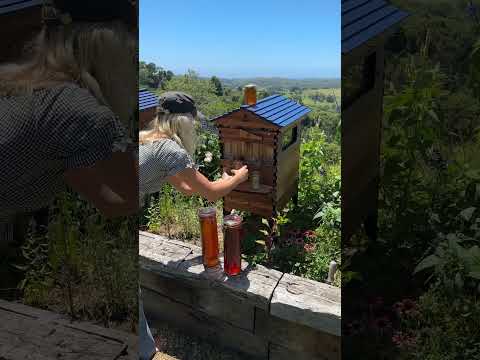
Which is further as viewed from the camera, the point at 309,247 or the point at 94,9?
the point at 309,247

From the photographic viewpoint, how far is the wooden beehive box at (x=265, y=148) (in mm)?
2074

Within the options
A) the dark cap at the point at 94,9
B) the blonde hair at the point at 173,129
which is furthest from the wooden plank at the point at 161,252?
the dark cap at the point at 94,9

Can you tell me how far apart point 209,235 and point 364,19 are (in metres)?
1.40

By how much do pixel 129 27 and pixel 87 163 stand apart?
488mm

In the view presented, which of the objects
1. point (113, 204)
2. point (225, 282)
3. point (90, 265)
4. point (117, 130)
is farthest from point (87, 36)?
point (225, 282)

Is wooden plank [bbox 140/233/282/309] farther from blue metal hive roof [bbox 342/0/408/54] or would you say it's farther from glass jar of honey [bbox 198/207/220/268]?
blue metal hive roof [bbox 342/0/408/54]

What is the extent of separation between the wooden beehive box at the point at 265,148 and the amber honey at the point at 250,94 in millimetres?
22

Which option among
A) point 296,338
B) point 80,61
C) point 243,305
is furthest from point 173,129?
point 296,338

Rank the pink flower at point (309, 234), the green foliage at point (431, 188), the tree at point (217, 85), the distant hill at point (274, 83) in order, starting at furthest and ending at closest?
the pink flower at point (309, 234) < the tree at point (217, 85) < the distant hill at point (274, 83) < the green foliage at point (431, 188)

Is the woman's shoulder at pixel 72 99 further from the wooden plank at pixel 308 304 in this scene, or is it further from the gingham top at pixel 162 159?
the wooden plank at pixel 308 304

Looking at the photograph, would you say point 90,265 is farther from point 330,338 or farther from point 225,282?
point 330,338

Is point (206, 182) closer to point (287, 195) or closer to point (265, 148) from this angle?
point (265, 148)

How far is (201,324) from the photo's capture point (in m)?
2.52

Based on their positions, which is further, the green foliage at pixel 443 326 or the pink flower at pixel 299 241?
the pink flower at pixel 299 241
